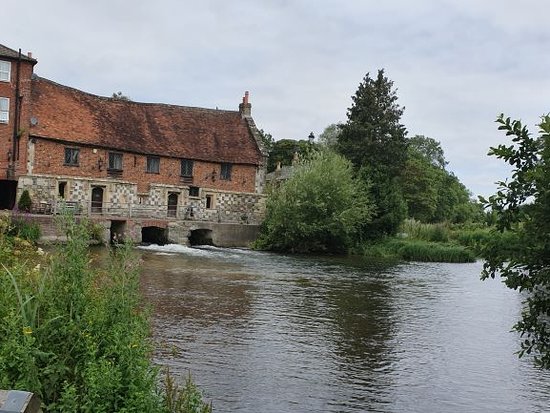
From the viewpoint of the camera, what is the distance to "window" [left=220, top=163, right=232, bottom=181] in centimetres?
4741

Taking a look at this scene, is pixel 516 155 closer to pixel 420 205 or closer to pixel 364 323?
pixel 364 323

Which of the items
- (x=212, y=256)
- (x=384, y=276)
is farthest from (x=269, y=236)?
(x=384, y=276)

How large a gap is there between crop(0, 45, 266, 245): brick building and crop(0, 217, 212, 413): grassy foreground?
1148 inches

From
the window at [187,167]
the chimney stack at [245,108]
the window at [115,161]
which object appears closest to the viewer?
the window at [115,161]

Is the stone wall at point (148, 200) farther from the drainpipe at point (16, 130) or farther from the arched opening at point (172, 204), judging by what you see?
Result: the drainpipe at point (16, 130)

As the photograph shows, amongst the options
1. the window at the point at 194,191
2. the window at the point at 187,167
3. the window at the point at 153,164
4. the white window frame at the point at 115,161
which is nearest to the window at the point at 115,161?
the white window frame at the point at 115,161

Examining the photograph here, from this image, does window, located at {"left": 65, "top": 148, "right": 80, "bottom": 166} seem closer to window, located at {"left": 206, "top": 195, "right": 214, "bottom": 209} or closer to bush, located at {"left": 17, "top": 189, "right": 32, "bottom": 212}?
bush, located at {"left": 17, "top": 189, "right": 32, "bottom": 212}

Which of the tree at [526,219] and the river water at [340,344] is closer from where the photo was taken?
the tree at [526,219]

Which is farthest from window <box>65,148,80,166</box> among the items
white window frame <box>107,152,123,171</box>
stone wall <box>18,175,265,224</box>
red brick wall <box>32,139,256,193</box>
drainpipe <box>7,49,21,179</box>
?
drainpipe <box>7,49,21,179</box>

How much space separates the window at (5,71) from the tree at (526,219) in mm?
36335

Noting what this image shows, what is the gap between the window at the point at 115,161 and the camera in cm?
4200

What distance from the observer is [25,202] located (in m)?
35.7

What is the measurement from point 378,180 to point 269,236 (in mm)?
10427

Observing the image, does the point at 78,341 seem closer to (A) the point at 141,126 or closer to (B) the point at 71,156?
(B) the point at 71,156
